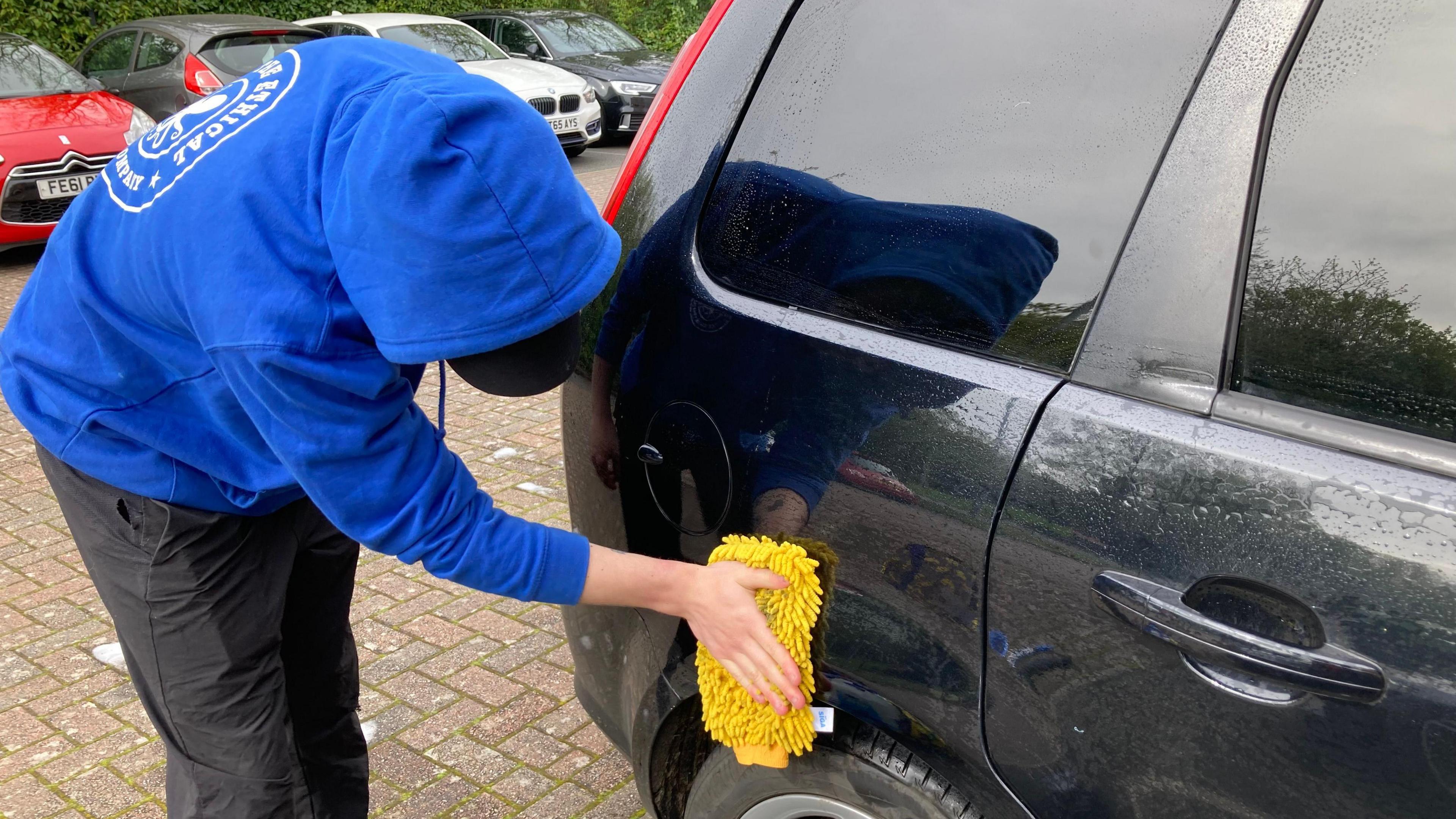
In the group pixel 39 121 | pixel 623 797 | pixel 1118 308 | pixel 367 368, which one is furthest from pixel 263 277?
pixel 39 121

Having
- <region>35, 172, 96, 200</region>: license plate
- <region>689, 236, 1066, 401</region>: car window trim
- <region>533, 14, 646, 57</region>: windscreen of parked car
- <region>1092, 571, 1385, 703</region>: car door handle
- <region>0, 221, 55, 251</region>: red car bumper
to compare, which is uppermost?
<region>689, 236, 1066, 401</region>: car window trim

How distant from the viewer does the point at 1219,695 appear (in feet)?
3.64

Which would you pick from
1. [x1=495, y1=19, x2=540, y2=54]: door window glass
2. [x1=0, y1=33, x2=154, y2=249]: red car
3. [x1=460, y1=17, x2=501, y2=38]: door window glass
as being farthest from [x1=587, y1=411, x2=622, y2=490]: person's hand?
[x1=460, y1=17, x2=501, y2=38]: door window glass

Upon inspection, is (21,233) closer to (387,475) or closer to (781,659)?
(387,475)

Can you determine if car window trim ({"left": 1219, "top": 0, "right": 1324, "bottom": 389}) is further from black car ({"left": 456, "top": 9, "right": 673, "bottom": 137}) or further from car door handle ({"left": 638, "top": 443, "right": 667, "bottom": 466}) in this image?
black car ({"left": 456, "top": 9, "right": 673, "bottom": 137})

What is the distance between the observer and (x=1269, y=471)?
1091 mm

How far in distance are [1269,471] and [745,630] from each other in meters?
0.63

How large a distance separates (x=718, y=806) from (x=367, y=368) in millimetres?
876

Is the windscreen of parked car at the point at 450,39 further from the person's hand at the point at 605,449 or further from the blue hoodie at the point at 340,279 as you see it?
→ the blue hoodie at the point at 340,279

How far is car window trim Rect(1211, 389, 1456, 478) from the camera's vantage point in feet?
3.44

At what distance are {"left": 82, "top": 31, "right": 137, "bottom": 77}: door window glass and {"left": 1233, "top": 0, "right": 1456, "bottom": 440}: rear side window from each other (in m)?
10.3

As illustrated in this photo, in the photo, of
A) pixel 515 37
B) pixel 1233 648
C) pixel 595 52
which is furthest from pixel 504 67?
pixel 1233 648

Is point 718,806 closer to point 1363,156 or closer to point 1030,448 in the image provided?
point 1030,448

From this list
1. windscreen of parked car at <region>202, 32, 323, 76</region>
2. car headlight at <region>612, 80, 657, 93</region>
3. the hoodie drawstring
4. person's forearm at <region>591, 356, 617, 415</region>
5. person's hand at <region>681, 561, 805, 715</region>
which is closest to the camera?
person's hand at <region>681, 561, 805, 715</region>
